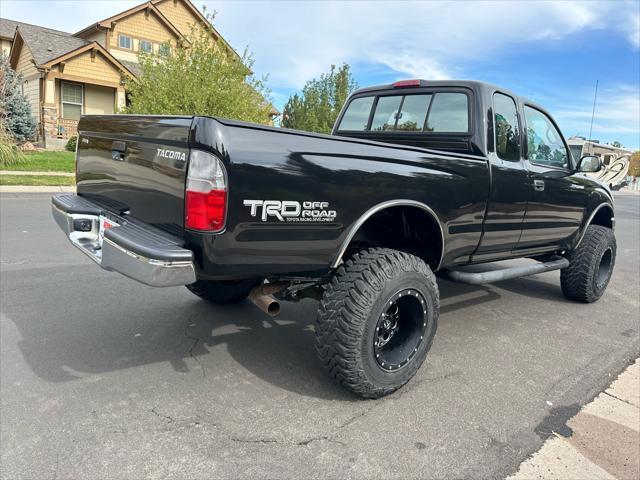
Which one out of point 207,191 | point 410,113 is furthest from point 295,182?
point 410,113

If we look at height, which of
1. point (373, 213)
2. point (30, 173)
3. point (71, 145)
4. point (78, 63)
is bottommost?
point (30, 173)

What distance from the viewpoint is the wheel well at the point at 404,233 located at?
3385 millimetres

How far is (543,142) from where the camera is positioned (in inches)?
184

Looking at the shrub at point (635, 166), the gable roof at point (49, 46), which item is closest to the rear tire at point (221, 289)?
the gable roof at point (49, 46)

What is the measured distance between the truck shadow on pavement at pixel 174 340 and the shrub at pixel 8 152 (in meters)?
12.6

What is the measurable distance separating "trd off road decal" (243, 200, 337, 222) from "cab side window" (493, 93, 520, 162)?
1.91 metres

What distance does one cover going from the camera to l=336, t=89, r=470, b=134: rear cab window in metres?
4.00

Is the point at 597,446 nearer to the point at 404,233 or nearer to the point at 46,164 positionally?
the point at 404,233

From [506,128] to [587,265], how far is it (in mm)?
2033

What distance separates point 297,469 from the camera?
2.40 metres

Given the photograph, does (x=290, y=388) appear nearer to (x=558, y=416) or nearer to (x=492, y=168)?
(x=558, y=416)

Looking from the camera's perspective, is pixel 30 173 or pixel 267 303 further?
pixel 30 173

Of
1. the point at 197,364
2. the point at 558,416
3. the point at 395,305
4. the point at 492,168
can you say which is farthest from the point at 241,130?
the point at 558,416

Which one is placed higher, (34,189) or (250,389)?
(34,189)
